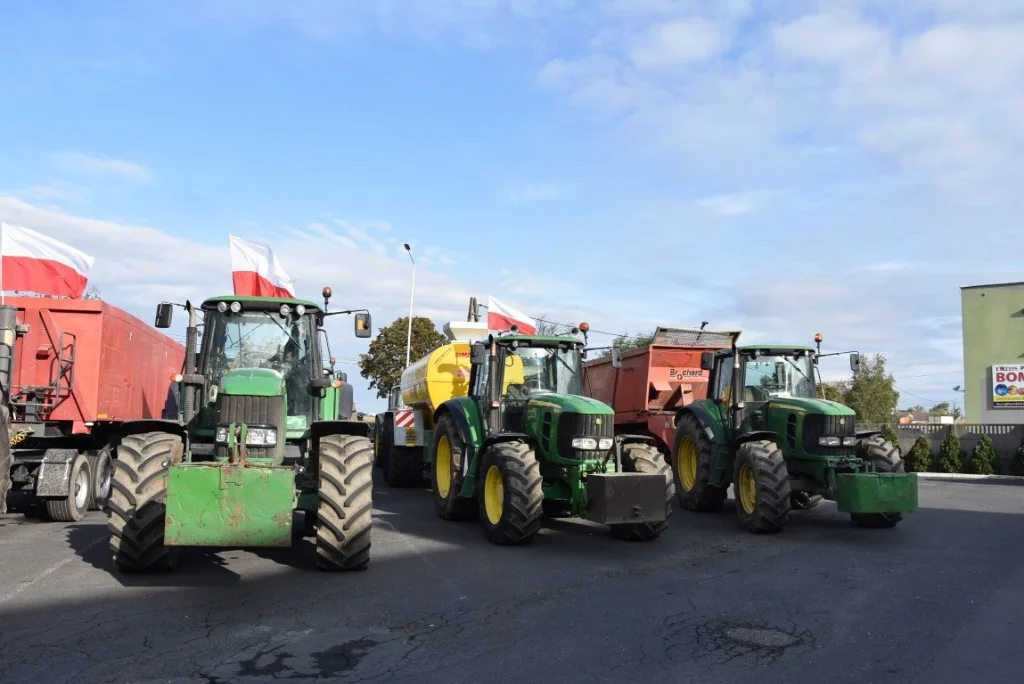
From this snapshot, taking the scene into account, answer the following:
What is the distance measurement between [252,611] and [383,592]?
1.13m

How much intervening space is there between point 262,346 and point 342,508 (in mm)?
2546

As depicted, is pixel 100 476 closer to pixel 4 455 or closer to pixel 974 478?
pixel 4 455

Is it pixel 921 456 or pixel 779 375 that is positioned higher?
pixel 779 375

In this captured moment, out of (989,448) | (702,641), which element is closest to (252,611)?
(702,641)

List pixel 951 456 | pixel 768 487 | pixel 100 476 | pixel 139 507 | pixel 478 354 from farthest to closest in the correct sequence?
pixel 951 456, pixel 100 476, pixel 478 354, pixel 768 487, pixel 139 507

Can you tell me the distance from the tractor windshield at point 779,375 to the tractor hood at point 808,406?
11.2 inches

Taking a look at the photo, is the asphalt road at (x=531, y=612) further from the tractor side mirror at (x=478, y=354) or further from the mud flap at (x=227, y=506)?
the tractor side mirror at (x=478, y=354)

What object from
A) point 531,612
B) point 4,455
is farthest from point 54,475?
point 531,612

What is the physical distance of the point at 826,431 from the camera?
1120cm

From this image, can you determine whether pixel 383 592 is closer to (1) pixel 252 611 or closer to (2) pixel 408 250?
(1) pixel 252 611

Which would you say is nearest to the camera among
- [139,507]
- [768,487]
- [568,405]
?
[139,507]

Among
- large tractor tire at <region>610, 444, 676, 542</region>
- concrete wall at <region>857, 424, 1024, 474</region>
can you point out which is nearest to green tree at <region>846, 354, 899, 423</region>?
concrete wall at <region>857, 424, 1024, 474</region>

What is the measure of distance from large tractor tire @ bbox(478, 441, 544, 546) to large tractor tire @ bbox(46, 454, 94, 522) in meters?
5.69

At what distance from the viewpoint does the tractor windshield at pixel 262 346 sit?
9.41 meters
